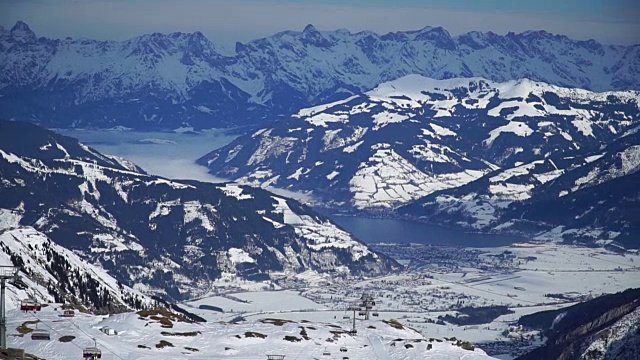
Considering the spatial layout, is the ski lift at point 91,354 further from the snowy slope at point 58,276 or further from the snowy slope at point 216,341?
the snowy slope at point 58,276

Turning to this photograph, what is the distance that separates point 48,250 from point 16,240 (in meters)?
3.00

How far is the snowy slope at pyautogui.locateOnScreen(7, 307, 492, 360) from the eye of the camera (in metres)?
77.8

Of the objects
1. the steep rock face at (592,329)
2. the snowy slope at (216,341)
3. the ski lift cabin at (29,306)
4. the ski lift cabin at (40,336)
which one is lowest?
the steep rock face at (592,329)

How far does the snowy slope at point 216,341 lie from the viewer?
77750mm

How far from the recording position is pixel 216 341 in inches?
3324

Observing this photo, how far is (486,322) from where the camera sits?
581ft

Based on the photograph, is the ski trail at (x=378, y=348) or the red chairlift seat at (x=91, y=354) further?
the ski trail at (x=378, y=348)

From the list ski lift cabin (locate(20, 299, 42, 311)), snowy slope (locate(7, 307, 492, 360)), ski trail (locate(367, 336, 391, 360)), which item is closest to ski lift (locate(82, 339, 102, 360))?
snowy slope (locate(7, 307, 492, 360))

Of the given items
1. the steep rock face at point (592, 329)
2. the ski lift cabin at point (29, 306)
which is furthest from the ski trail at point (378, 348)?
the steep rock face at point (592, 329)

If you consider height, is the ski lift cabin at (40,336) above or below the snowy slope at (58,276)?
below

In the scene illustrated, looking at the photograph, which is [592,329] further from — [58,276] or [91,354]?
[91,354]

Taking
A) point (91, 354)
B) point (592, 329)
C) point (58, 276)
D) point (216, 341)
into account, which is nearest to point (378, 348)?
point (216, 341)

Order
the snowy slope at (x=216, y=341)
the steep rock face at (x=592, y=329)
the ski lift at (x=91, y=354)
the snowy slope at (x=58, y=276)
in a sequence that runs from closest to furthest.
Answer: the ski lift at (x=91, y=354), the snowy slope at (x=216, y=341), the steep rock face at (x=592, y=329), the snowy slope at (x=58, y=276)

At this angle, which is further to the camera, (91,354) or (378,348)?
(378,348)
